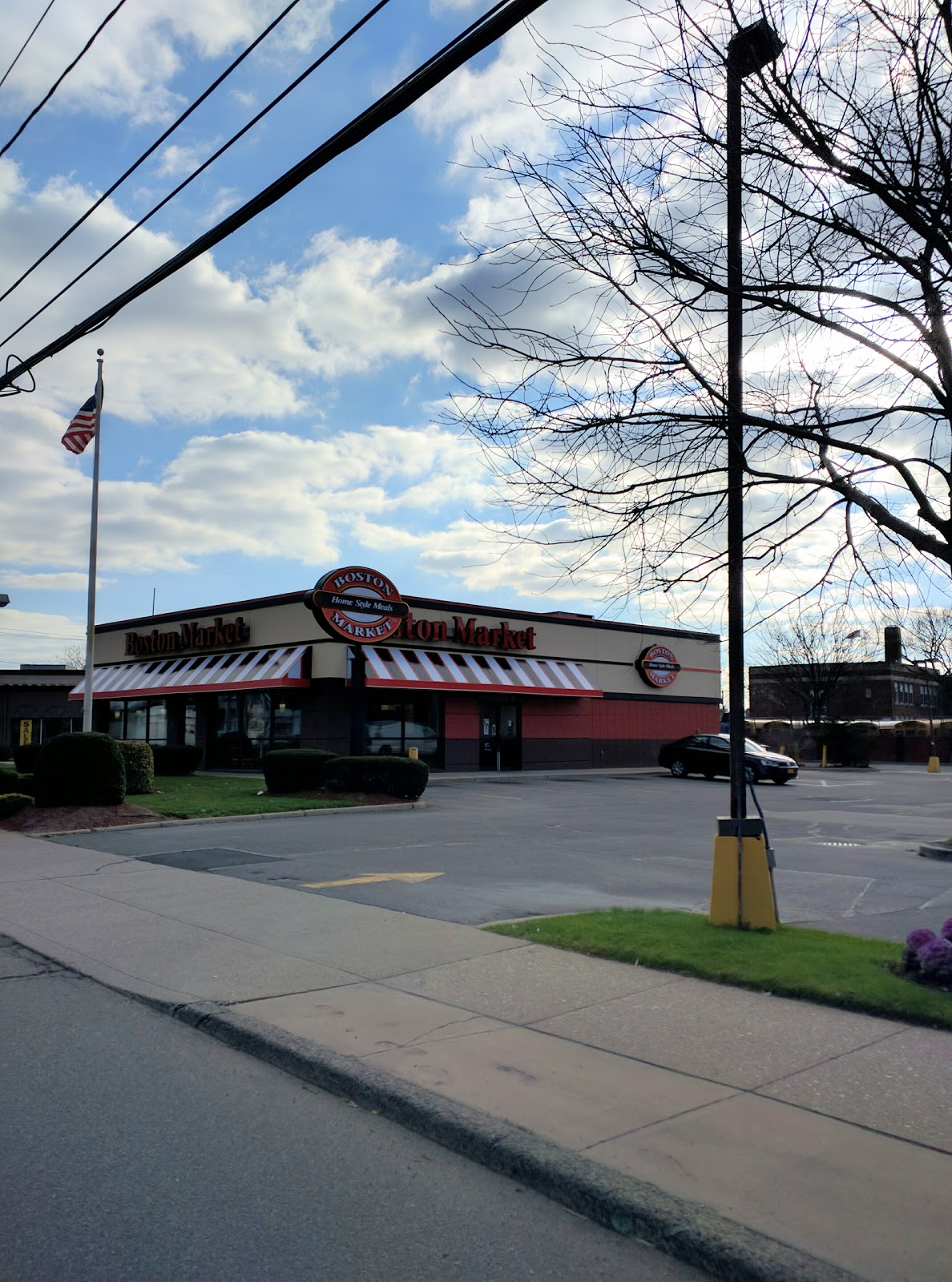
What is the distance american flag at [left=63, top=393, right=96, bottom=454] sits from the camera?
25.7 metres

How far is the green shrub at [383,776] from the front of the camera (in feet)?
Answer: 75.3

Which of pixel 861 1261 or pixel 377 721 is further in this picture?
pixel 377 721

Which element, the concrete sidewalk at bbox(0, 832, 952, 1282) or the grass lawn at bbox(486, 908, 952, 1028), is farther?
the grass lawn at bbox(486, 908, 952, 1028)

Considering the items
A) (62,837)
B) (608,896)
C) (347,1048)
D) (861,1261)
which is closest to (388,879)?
(608,896)

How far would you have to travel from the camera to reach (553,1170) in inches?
162

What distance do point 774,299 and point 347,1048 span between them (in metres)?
5.52

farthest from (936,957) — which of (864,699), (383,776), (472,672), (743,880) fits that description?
(864,699)

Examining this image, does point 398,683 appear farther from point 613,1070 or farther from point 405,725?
point 613,1070

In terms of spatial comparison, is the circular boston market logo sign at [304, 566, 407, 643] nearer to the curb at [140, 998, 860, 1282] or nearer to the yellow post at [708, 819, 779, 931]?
the yellow post at [708, 819, 779, 931]

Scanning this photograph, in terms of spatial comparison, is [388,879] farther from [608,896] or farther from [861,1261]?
[861,1261]

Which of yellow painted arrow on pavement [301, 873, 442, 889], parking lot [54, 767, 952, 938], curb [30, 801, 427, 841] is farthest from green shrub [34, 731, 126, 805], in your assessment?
yellow painted arrow on pavement [301, 873, 442, 889]

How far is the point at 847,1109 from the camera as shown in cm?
473

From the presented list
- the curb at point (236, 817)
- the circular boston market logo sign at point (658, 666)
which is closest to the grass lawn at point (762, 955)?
the curb at point (236, 817)

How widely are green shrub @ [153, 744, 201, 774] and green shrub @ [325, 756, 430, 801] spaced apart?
8.96 m
